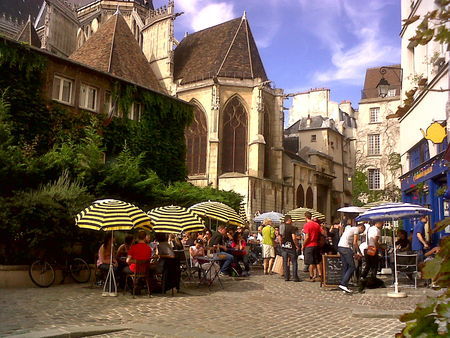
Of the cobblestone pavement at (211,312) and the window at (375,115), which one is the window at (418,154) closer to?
the cobblestone pavement at (211,312)

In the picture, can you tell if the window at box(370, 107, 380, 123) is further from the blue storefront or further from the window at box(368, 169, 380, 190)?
A: the blue storefront

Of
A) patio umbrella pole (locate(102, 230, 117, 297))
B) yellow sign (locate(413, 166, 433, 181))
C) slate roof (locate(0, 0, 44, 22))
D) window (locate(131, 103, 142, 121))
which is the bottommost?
patio umbrella pole (locate(102, 230, 117, 297))

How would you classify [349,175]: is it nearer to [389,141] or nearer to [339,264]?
[389,141]

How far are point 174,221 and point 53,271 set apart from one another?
3242 mm

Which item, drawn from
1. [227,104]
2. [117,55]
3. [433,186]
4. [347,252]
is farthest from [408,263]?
Result: [227,104]

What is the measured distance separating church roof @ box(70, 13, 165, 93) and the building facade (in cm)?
1274

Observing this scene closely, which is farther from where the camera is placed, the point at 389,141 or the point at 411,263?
the point at 389,141

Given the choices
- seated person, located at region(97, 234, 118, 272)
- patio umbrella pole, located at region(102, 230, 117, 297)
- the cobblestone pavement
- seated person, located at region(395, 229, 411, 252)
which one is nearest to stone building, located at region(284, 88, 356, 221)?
seated person, located at region(395, 229, 411, 252)

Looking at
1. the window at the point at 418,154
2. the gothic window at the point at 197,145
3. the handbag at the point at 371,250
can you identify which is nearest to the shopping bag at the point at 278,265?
the handbag at the point at 371,250

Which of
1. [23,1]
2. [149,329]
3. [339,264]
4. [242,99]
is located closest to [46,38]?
[242,99]

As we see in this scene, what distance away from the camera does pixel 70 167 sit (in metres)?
15.8

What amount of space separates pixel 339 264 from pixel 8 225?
25.8ft

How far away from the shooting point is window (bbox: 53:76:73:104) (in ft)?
62.3

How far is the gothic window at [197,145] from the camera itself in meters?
35.2
